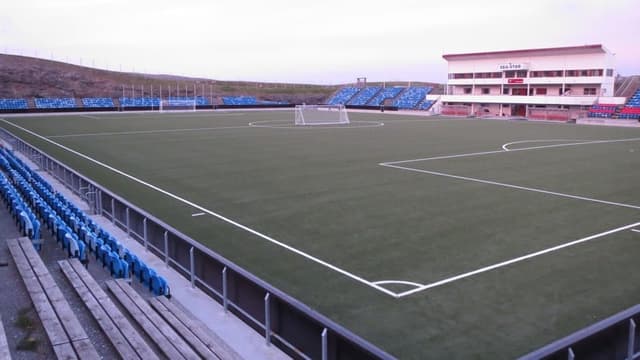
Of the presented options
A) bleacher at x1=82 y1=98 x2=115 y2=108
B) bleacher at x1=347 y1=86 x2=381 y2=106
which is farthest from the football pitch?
bleacher at x1=347 y1=86 x2=381 y2=106

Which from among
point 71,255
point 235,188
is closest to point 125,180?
point 235,188

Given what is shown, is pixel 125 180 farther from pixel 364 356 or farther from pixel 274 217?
pixel 364 356

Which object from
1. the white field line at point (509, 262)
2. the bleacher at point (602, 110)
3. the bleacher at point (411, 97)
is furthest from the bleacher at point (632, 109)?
the white field line at point (509, 262)

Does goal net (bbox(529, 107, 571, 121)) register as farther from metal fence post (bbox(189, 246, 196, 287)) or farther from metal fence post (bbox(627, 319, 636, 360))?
metal fence post (bbox(627, 319, 636, 360))

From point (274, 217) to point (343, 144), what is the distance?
63.0 ft

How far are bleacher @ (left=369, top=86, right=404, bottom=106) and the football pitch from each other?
188ft

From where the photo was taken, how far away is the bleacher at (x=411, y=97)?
80.3 meters

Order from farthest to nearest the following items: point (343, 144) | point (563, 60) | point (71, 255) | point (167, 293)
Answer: point (563, 60)
point (343, 144)
point (71, 255)
point (167, 293)

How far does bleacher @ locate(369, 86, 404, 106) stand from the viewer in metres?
87.0

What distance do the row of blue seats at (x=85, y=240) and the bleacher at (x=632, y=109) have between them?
54.9 meters

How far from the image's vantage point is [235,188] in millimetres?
18969

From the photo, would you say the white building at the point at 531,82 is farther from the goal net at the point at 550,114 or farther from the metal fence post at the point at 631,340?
the metal fence post at the point at 631,340

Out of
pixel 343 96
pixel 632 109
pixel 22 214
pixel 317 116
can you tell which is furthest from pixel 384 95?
pixel 22 214

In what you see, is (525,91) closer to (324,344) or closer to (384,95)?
(384,95)
